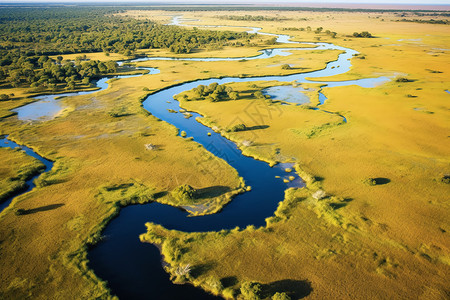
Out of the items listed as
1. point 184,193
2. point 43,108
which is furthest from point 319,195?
point 43,108

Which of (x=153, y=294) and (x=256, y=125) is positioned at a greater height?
(x=256, y=125)

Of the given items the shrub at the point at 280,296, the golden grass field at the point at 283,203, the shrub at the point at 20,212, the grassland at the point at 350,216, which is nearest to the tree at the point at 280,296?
the shrub at the point at 280,296

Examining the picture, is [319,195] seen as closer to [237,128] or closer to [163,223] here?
[163,223]

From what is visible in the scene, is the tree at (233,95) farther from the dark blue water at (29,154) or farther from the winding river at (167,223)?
the dark blue water at (29,154)

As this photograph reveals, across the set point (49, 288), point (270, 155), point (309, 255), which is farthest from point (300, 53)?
point (49, 288)

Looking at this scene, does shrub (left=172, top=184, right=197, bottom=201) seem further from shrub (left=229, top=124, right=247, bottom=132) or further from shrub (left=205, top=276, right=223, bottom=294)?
shrub (left=229, top=124, right=247, bottom=132)

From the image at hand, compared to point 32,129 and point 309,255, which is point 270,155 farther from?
point 32,129

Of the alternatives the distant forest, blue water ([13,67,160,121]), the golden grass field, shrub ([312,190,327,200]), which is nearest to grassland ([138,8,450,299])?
the golden grass field
